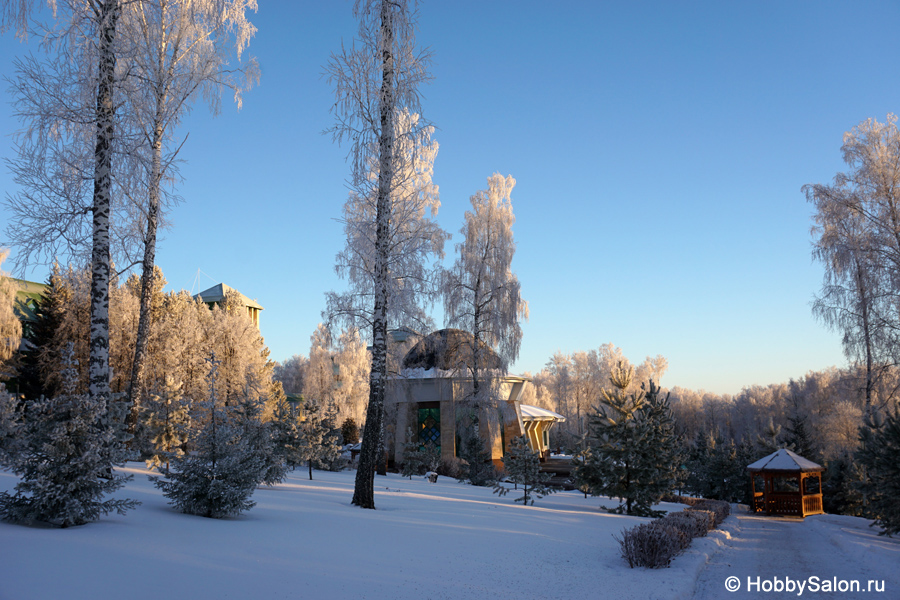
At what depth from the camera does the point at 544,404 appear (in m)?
83.2

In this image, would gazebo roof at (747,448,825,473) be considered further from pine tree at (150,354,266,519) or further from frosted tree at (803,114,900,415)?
pine tree at (150,354,266,519)

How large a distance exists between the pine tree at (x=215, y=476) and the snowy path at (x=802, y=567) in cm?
639

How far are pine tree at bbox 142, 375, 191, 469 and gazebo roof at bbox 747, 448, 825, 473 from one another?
2253cm

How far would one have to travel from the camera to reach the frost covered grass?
14.7 ft

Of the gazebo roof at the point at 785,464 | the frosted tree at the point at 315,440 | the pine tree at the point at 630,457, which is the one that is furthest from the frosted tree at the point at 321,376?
the pine tree at the point at 630,457

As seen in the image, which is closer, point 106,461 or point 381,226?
point 106,461

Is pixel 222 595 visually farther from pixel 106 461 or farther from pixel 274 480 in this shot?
pixel 274 480

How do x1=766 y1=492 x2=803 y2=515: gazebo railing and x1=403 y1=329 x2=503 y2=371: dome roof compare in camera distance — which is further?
x1=403 y1=329 x2=503 y2=371: dome roof

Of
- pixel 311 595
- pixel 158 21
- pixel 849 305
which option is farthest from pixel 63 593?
pixel 849 305

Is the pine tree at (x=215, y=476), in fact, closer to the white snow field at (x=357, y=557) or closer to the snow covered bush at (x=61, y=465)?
the white snow field at (x=357, y=557)

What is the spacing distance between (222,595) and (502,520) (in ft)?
24.6

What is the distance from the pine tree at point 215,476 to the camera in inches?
303

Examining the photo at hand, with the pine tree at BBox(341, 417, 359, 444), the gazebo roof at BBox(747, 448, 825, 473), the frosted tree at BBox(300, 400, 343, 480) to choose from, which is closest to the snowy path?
the gazebo roof at BBox(747, 448, 825, 473)

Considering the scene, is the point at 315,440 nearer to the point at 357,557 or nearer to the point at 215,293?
the point at 357,557
